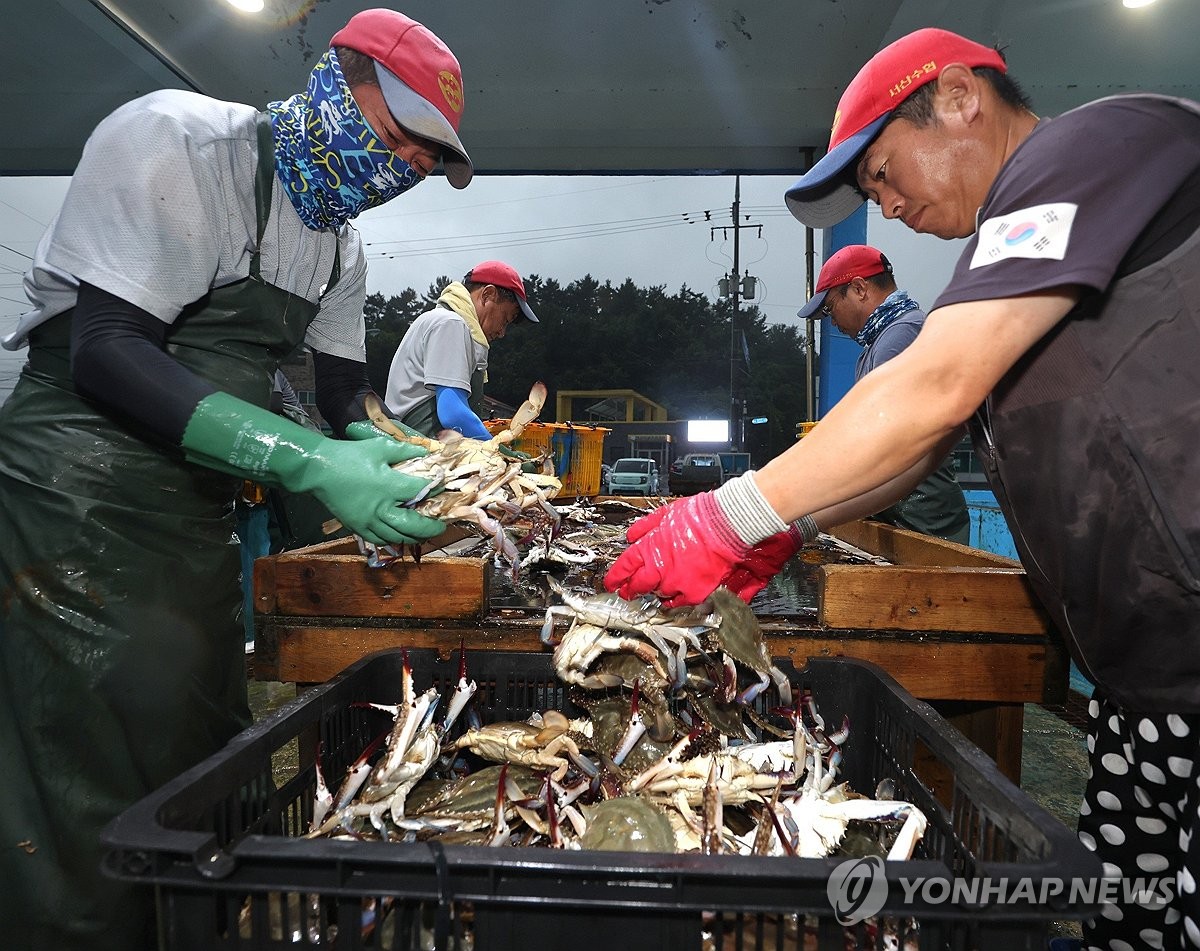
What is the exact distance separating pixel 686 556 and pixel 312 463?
1007mm

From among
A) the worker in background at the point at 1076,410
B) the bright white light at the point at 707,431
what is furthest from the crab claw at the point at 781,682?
the bright white light at the point at 707,431

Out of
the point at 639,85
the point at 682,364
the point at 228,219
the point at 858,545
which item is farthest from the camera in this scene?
the point at 682,364

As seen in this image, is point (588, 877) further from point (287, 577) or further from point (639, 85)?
point (639, 85)

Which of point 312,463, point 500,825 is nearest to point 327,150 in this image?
point 312,463

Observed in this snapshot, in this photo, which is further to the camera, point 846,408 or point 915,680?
point 915,680

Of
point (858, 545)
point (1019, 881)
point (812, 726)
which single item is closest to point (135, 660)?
point (812, 726)

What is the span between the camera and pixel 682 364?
6122cm

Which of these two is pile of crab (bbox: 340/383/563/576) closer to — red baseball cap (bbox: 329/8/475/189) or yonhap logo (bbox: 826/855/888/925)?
red baseball cap (bbox: 329/8/475/189)

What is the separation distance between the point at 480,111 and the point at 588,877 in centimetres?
764

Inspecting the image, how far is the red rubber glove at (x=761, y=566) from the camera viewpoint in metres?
1.96

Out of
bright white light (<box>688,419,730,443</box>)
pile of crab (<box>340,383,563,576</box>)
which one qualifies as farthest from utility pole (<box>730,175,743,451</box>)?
pile of crab (<box>340,383,563,576</box>)

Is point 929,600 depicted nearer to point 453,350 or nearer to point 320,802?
point 320,802

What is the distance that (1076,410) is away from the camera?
52.2 inches

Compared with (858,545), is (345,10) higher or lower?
higher
